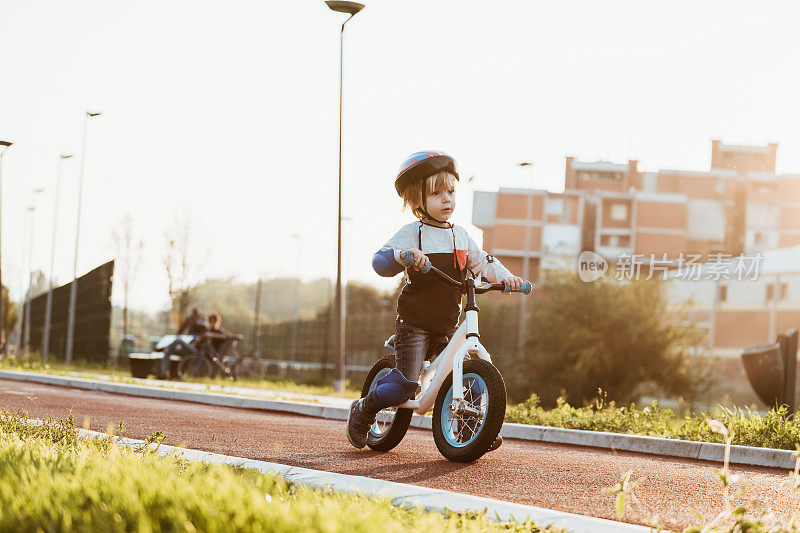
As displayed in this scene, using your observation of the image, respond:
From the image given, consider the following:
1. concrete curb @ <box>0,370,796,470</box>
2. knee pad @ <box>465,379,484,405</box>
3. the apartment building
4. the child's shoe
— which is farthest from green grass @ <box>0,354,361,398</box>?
the apartment building

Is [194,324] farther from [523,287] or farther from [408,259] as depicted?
[408,259]

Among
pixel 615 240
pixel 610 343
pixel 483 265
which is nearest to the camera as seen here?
pixel 483 265

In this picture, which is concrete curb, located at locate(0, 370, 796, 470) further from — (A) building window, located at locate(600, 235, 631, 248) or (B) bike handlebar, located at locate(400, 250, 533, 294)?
(A) building window, located at locate(600, 235, 631, 248)

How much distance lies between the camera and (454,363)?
550 centimetres

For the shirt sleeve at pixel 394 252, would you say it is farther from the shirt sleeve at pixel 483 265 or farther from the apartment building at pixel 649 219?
the apartment building at pixel 649 219

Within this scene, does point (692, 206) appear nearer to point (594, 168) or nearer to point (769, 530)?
point (594, 168)

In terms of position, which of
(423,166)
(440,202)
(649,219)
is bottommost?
(440,202)

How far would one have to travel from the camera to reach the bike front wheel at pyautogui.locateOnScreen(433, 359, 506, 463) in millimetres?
5293

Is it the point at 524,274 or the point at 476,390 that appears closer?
the point at 476,390

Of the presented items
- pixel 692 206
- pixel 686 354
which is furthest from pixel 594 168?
pixel 686 354

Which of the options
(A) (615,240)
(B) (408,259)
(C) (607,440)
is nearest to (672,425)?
(C) (607,440)

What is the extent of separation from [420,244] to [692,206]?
273 feet

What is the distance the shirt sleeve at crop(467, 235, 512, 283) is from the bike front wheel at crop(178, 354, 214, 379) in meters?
15.6

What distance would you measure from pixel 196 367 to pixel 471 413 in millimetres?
16194
